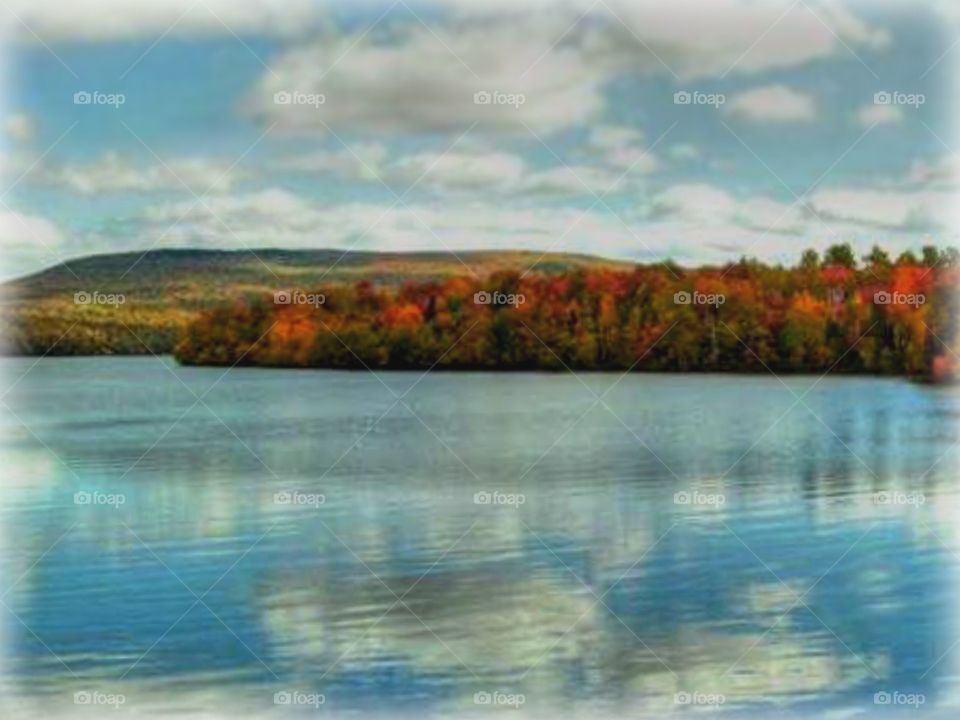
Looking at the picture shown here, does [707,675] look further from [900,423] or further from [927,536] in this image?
[900,423]

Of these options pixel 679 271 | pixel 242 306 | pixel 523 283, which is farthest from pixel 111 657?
pixel 679 271

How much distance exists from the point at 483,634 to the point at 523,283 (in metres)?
2.61

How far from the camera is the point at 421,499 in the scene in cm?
1094
